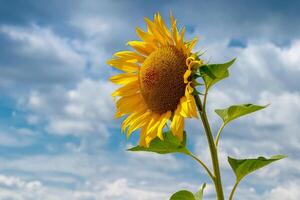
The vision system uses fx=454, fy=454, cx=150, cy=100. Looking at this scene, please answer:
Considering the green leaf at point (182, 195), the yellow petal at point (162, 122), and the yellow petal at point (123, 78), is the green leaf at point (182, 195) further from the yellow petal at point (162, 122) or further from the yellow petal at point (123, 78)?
the yellow petal at point (123, 78)

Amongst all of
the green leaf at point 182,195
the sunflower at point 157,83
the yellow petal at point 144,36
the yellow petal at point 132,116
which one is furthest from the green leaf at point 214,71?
the green leaf at point 182,195

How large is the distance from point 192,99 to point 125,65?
1254 millimetres

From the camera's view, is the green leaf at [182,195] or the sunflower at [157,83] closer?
the sunflower at [157,83]

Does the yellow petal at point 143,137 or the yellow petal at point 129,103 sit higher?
the yellow petal at point 129,103

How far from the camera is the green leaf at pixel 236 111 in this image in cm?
446

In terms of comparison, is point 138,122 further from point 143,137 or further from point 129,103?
point 129,103

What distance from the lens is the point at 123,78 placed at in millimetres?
5043

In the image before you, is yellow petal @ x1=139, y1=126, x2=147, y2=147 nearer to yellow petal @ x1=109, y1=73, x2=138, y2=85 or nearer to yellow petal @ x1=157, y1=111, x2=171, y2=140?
yellow petal @ x1=157, y1=111, x2=171, y2=140

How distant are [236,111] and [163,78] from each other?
2.68ft

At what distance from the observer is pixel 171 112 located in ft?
15.2

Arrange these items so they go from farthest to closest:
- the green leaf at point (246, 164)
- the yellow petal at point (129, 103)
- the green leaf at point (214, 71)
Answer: the yellow petal at point (129, 103), the green leaf at point (246, 164), the green leaf at point (214, 71)

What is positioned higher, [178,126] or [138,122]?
[138,122]

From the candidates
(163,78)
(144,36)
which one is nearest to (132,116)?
(163,78)

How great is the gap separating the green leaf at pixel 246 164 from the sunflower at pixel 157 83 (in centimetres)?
69
